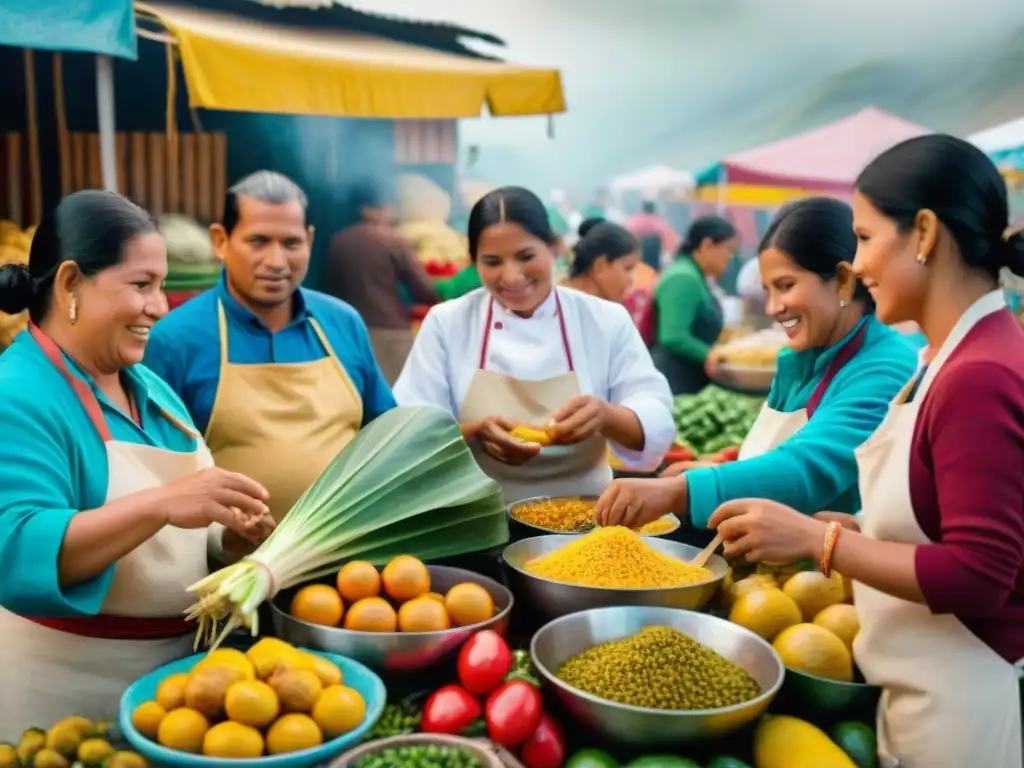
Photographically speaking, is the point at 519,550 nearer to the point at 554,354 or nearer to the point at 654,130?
the point at 554,354

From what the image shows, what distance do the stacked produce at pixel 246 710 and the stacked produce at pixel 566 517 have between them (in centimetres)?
93

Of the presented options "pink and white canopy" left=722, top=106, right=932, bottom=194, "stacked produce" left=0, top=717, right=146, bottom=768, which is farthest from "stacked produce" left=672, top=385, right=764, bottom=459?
"pink and white canopy" left=722, top=106, right=932, bottom=194

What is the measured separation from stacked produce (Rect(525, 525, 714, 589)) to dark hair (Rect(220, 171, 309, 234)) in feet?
4.30

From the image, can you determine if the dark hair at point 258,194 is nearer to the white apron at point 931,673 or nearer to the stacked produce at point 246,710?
the stacked produce at point 246,710

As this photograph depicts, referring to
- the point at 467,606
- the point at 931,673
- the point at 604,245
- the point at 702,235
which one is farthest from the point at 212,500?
the point at 702,235

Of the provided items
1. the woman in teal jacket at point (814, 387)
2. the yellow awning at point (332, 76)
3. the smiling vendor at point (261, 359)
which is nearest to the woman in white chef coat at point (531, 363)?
the smiling vendor at point (261, 359)

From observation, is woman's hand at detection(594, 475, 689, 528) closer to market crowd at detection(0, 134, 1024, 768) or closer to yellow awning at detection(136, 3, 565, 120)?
market crowd at detection(0, 134, 1024, 768)

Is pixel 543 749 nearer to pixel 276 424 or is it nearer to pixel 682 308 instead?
pixel 276 424

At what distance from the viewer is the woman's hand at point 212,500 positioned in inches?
64.9

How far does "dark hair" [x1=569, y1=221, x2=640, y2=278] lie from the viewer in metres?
5.36

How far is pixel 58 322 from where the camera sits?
186 cm

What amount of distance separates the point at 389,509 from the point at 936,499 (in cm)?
110

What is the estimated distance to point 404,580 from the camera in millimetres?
1783

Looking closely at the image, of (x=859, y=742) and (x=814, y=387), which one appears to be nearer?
(x=859, y=742)
